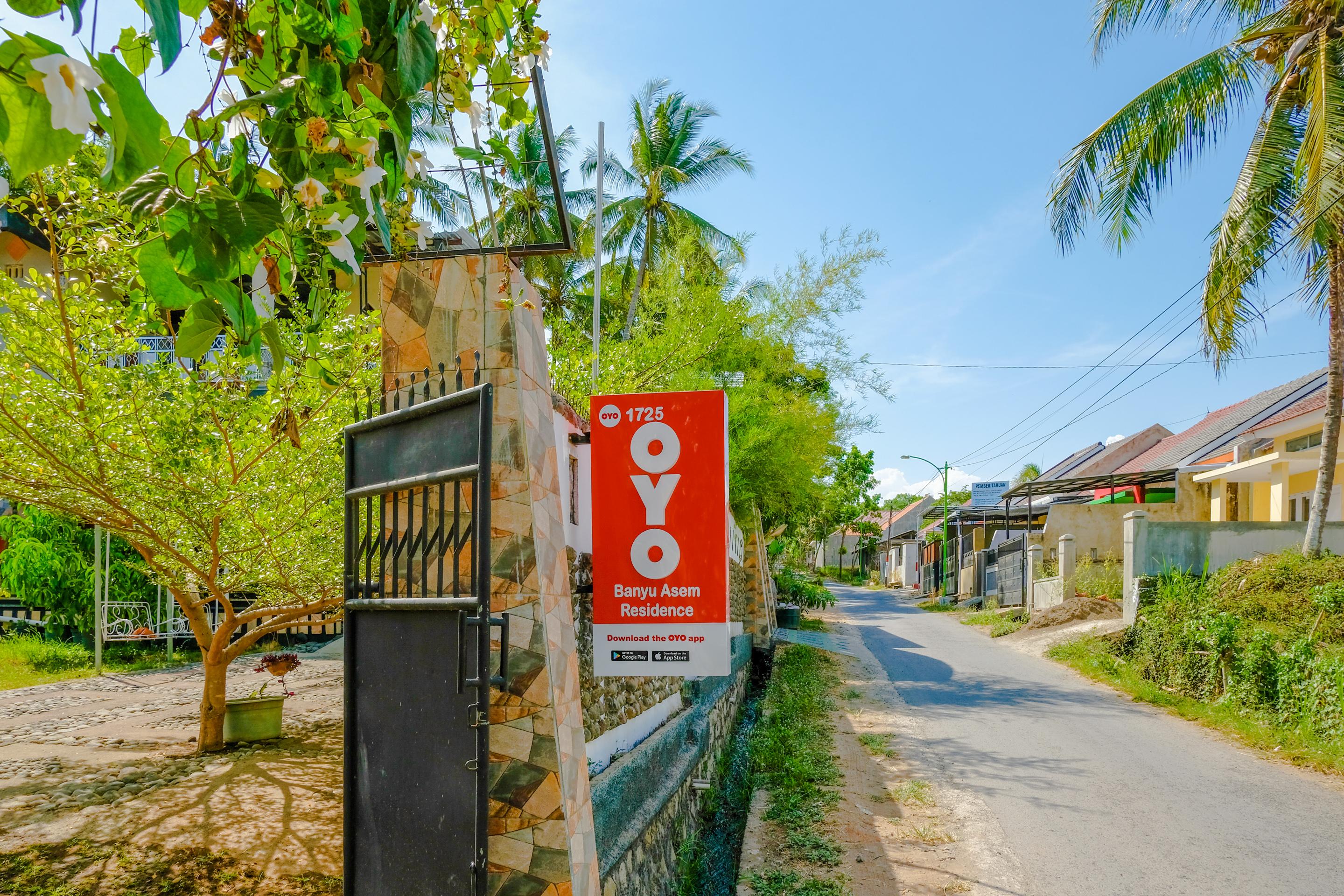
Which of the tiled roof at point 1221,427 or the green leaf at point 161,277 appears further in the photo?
the tiled roof at point 1221,427

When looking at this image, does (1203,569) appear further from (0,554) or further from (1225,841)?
(0,554)

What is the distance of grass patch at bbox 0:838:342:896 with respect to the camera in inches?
151

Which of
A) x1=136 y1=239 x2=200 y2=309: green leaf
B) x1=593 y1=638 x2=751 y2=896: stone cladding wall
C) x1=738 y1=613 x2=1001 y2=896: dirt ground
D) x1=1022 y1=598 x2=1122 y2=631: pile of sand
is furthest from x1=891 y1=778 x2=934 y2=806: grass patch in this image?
x1=1022 y1=598 x2=1122 y2=631: pile of sand

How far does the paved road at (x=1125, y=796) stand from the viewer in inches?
231

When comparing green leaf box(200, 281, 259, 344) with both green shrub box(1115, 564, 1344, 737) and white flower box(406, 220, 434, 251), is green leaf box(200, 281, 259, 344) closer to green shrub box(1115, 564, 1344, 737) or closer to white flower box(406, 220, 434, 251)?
white flower box(406, 220, 434, 251)

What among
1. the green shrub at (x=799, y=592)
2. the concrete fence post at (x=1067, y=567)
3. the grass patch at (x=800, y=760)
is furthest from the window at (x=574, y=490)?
the green shrub at (x=799, y=592)

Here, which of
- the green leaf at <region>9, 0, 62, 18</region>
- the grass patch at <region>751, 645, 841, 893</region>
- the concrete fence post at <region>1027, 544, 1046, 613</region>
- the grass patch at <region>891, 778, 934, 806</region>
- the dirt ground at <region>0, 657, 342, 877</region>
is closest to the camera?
the green leaf at <region>9, 0, 62, 18</region>

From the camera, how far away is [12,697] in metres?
8.80

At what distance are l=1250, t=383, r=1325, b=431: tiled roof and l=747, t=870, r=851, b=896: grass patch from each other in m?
16.6

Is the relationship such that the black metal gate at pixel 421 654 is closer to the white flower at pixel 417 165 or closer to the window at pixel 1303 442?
the white flower at pixel 417 165

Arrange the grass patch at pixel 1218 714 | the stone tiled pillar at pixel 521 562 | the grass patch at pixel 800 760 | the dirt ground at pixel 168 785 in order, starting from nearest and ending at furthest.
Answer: the stone tiled pillar at pixel 521 562 → the dirt ground at pixel 168 785 → the grass patch at pixel 800 760 → the grass patch at pixel 1218 714

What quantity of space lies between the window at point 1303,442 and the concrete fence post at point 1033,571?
565 cm

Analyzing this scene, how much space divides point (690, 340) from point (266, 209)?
9.72m

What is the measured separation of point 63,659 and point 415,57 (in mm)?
12721
